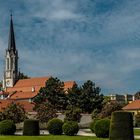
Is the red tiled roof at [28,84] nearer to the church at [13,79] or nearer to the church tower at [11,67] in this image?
the church at [13,79]

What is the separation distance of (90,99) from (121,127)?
181ft

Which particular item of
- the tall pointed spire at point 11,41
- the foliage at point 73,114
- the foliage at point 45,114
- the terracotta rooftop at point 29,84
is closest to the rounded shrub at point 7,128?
the foliage at point 45,114

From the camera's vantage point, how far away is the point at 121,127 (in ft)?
101

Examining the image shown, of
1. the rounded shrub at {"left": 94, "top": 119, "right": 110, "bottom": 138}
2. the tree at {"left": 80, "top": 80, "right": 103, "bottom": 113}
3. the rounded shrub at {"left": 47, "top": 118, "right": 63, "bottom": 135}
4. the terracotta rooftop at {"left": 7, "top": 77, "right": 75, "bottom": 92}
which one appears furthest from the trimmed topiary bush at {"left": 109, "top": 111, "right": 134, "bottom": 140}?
the terracotta rooftop at {"left": 7, "top": 77, "right": 75, "bottom": 92}

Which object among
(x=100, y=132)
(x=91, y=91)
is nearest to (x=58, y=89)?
(x=91, y=91)

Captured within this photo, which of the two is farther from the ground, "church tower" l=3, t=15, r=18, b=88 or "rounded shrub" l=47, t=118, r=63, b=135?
"church tower" l=3, t=15, r=18, b=88

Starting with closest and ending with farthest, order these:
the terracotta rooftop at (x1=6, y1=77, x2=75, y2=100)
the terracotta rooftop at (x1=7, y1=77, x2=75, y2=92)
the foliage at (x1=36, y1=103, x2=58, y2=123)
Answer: the foliage at (x1=36, y1=103, x2=58, y2=123)
the terracotta rooftop at (x1=6, y1=77, x2=75, y2=100)
the terracotta rooftop at (x1=7, y1=77, x2=75, y2=92)

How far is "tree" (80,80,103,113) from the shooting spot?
85812 millimetres

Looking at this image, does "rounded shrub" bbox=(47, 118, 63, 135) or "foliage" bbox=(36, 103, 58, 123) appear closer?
"rounded shrub" bbox=(47, 118, 63, 135)

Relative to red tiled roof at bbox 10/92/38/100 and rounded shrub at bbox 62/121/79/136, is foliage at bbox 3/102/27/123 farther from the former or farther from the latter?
red tiled roof at bbox 10/92/38/100

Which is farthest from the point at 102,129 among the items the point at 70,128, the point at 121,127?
the point at 121,127

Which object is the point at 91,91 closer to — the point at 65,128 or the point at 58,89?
the point at 58,89

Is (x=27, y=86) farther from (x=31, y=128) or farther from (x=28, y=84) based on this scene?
(x=31, y=128)

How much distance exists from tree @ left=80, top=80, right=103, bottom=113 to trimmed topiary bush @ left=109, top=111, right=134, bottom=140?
54.2 meters
